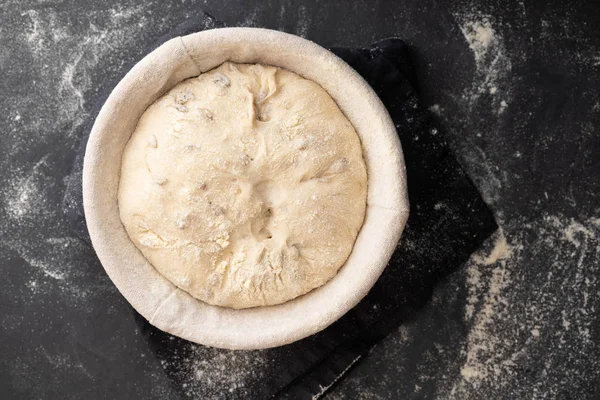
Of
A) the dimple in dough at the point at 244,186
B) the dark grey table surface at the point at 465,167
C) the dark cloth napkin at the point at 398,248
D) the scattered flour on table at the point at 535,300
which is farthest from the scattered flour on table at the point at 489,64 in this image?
the dimple in dough at the point at 244,186

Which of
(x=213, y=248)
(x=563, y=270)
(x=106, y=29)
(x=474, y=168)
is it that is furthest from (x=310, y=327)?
(x=106, y=29)

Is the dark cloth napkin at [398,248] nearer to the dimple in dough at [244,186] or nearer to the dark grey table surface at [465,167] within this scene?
the dark grey table surface at [465,167]

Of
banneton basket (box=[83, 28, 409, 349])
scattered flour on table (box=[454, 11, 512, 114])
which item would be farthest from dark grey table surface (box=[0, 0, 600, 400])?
banneton basket (box=[83, 28, 409, 349])

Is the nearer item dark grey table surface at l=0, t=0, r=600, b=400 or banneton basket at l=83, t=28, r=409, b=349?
banneton basket at l=83, t=28, r=409, b=349

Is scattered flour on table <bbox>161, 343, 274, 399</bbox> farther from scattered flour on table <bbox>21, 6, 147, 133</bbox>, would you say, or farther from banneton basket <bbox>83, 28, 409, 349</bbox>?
Result: scattered flour on table <bbox>21, 6, 147, 133</bbox>

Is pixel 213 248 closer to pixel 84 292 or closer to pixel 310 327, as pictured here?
pixel 310 327

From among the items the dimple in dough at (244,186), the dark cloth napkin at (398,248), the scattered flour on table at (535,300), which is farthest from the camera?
the scattered flour on table at (535,300)

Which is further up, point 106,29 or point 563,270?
point 106,29
